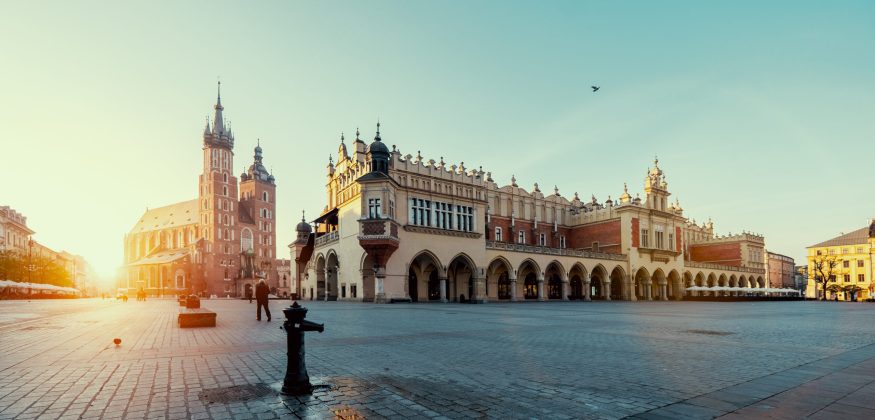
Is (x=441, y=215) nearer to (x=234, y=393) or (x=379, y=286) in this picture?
(x=379, y=286)

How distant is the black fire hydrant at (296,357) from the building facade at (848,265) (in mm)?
105023

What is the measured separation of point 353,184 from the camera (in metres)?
43.0

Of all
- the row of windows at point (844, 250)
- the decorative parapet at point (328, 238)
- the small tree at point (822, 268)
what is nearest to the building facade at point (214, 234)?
the decorative parapet at point (328, 238)

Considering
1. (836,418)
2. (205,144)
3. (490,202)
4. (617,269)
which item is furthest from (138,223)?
(836,418)

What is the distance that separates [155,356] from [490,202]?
47.9 metres

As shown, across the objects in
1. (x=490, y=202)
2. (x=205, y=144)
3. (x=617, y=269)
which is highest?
(x=205, y=144)

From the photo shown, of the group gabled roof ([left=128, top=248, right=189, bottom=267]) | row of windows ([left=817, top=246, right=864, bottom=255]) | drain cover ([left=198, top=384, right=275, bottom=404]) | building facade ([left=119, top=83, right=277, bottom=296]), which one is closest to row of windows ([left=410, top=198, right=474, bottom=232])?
drain cover ([left=198, top=384, right=275, bottom=404])

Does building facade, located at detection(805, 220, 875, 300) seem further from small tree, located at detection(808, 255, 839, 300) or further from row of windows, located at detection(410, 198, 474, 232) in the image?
row of windows, located at detection(410, 198, 474, 232)

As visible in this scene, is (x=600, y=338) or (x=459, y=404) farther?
(x=600, y=338)

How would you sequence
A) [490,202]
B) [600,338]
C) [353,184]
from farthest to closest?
[490,202] < [353,184] < [600,338]

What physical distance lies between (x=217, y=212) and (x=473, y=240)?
260ft

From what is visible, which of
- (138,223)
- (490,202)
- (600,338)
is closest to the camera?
(600,338)

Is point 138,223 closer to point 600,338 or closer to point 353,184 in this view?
point 353,184

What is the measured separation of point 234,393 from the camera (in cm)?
611
